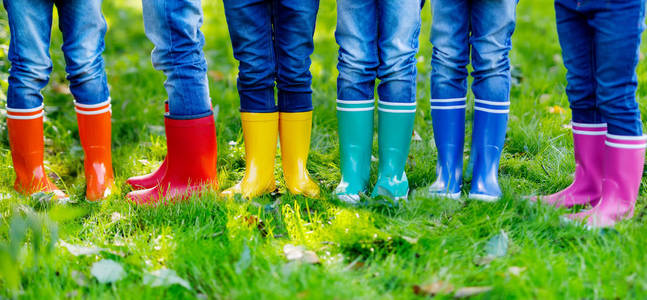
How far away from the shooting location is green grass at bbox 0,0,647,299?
1657 millimetres

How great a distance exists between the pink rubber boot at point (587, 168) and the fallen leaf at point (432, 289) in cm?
79

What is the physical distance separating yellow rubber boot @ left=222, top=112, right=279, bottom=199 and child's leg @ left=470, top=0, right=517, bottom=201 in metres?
0.85

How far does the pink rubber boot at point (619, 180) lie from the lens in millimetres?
2025

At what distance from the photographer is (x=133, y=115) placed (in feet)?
11.8

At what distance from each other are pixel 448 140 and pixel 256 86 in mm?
835

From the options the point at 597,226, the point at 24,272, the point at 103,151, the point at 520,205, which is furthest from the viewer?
the point at 103,151

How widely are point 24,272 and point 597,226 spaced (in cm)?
189

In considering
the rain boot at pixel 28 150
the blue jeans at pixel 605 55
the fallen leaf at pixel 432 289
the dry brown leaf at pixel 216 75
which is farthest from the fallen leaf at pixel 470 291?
the dry brown leaf at pixel 216 75

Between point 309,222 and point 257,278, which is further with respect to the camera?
point 309,222

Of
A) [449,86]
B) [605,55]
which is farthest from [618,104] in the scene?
[449,86]

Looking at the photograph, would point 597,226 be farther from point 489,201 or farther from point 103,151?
point 103,151

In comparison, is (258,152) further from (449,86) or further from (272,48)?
(449,86)

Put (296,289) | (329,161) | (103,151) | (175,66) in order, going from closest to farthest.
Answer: (296,289)
(175,66)
(103,151)
(329,161)

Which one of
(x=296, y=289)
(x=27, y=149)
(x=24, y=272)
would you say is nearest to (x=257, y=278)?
(x=296, y=289)
